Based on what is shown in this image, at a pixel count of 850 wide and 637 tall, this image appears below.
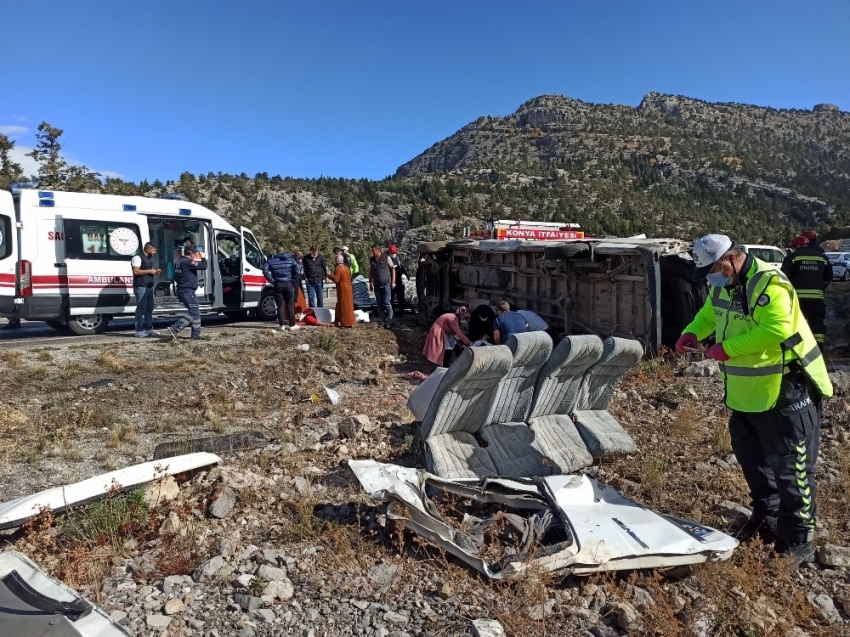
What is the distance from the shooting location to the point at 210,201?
38.0 metres

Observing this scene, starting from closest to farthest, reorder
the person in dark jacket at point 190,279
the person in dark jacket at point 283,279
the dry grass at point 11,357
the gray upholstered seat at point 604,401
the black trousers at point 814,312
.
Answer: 1. the gray upholstered seat at point 604,401
2. the black trousers at point 814,312
3. the dry grass at point 11,357
4. the person in dark jacket at point 190,279
5. the person in dark jacket at point 283,279

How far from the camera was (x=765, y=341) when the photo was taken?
127 inches

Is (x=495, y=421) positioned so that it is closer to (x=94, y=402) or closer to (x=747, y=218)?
(x=94, y=402)

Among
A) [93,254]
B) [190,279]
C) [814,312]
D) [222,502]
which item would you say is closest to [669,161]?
[814,312]

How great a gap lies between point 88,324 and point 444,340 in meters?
6.51

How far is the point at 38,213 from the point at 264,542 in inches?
338

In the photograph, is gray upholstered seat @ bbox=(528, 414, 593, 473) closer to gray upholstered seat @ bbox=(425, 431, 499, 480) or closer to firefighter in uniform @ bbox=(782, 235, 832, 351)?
gray upholstered seat @ bbox=(425, 431, 499, 480)

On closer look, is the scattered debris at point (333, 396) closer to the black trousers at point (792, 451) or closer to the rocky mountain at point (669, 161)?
the black trousers at point (792, 451)

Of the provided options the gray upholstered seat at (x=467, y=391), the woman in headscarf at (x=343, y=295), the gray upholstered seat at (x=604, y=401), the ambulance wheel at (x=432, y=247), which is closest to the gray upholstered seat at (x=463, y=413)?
the gray upholstered seat at (x=467, y=391)

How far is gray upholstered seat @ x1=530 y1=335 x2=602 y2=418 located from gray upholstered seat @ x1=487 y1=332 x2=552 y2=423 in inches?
2.5

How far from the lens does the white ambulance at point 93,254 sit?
9.67 meters

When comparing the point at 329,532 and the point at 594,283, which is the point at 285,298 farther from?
the point at 329,532

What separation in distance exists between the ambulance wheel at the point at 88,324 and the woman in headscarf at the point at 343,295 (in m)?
4.09

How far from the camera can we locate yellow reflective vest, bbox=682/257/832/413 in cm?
323
